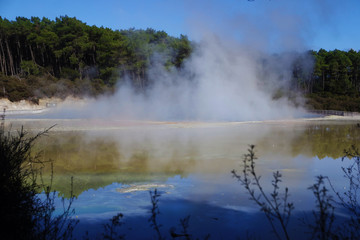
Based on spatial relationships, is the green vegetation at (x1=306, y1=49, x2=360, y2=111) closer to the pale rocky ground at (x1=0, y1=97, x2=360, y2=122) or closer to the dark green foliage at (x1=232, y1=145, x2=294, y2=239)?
the pale rocky ground at (x1=0, y1=97, x2=360, y2=122)

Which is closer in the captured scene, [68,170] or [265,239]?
[265,239]

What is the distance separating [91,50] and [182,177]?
45441 millimetres

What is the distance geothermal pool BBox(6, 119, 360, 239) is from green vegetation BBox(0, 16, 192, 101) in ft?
95.4

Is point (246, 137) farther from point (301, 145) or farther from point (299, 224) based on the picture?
point (299, 224)

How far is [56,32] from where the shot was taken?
4984 cm

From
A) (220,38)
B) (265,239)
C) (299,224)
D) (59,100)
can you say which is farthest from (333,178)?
(59,100)

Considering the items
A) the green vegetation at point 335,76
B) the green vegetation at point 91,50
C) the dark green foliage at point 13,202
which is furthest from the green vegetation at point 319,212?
the green vegetation at point 335,76

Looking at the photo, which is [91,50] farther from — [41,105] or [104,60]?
[41,105]

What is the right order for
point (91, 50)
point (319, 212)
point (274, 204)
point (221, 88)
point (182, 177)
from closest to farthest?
point (319, 212) < point (274, 204) < point (182, 177) < point (221, 88) < point (91, 50)

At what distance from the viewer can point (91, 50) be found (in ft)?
164

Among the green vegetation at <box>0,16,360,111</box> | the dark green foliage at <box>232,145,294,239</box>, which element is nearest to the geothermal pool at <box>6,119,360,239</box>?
the dark green foliage at <box>232,145,294,239</box>

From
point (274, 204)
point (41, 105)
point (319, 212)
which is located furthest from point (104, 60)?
point (319, 212)

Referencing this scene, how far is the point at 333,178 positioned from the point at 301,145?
196 inches

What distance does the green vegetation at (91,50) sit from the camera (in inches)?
1738
